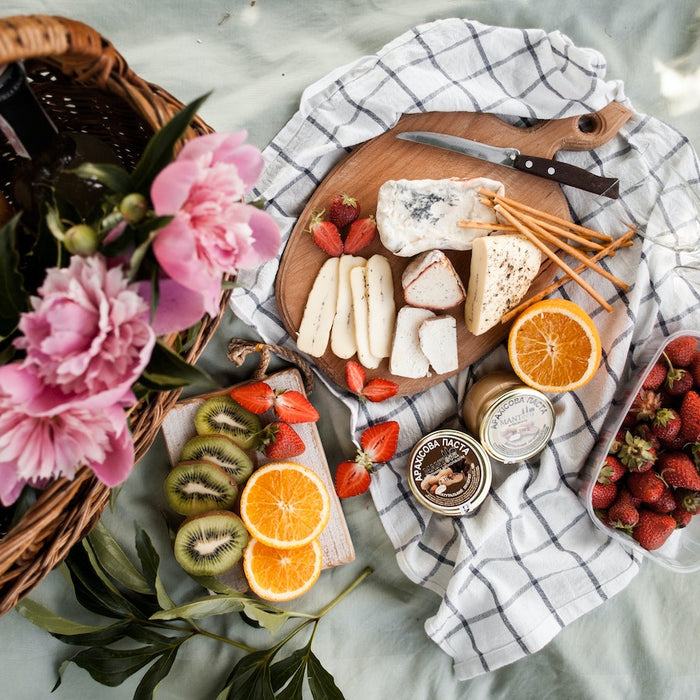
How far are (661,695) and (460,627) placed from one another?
514 mm

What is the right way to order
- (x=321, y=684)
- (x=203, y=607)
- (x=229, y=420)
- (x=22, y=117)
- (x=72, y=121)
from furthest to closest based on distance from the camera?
1. (x=229, y=420)
2. (x=321, y=684)
3. (x=203, y=607)
4. (x=72, y=121)
5. (x=22, y=117)

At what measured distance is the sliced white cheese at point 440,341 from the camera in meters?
1.43

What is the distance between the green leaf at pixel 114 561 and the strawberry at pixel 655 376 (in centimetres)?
114

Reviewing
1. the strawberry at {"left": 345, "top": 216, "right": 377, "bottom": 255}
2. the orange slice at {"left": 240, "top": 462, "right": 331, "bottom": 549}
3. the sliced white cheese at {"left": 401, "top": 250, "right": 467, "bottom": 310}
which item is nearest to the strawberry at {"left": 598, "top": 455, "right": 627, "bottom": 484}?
the sliced white cheese at {"left": 401, "top": 250, "right": 467, "bottom": 310}

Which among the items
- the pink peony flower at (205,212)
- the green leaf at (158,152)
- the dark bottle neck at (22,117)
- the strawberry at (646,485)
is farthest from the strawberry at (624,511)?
the dark bottle neck at (22,117)

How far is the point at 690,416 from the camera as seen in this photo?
1.42 meters

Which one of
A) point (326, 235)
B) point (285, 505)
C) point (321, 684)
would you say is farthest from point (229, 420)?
point (321, 684)

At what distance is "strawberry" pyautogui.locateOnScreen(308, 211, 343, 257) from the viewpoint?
1408 mm

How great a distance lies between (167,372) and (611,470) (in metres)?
1.08

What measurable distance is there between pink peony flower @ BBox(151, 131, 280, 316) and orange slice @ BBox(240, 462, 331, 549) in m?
0.79

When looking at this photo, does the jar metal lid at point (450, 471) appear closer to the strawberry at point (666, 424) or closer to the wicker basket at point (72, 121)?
the strawberry at point (666, 424)

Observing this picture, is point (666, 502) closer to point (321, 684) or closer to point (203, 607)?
point (321, 684)

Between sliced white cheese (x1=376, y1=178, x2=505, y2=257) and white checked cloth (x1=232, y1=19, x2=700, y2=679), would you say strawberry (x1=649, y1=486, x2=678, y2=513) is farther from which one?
sliced white cheese (x1=376, y1=178, x2=505, y2=257)

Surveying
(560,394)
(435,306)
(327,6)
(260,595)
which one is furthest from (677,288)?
(260,595)
